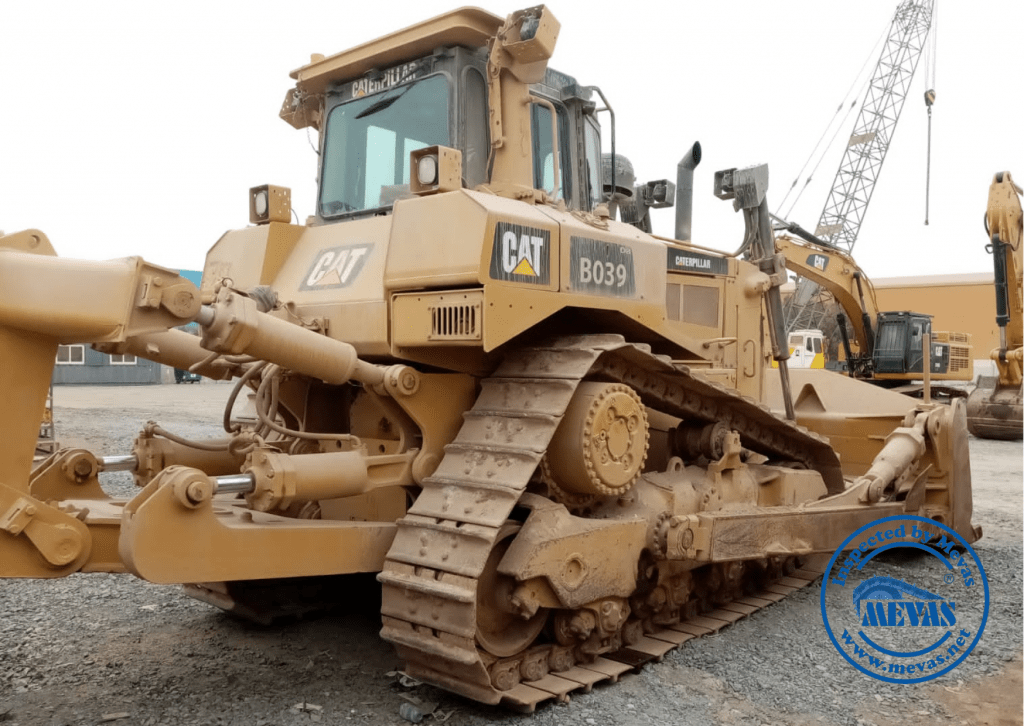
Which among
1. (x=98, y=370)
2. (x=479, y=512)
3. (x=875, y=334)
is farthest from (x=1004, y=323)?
(x=98, y=370)

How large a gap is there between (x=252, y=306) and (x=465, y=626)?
5.22 feet

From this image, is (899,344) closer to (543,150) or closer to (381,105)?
(543,150)

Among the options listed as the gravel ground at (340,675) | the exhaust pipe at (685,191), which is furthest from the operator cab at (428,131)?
the gravel ground at (340,675)

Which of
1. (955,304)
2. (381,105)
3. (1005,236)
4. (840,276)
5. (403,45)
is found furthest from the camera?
(955,304)

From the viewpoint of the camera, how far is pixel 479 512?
418 cm

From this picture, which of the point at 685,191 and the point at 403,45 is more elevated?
the point at 403,45

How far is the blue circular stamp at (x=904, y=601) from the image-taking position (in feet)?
17.2

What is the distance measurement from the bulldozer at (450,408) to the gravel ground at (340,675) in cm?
21

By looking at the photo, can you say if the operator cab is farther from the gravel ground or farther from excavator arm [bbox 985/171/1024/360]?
excavator arm [bbox 985/171/1024/360]

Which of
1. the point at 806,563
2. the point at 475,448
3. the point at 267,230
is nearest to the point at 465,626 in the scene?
the point at 475,448

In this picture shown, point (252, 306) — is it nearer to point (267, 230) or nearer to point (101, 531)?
point (101, 531)

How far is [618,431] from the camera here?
187 inches

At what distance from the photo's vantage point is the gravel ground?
14.2ft

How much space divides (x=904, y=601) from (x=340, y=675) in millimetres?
3911
